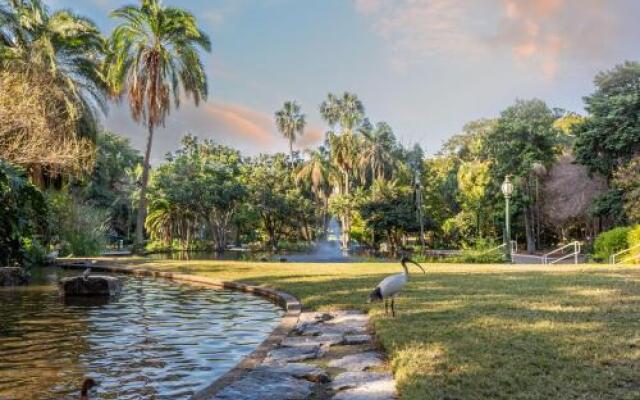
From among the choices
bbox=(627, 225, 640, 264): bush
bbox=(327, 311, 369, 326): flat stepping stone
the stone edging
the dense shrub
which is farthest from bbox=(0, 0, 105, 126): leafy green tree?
bbox=(627, 225, 640, 264): bush

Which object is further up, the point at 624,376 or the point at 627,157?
the point at 627,157

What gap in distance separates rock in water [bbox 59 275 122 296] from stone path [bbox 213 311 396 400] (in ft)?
27.5

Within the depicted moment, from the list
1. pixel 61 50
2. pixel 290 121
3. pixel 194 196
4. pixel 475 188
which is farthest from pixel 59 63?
pixel 290 121

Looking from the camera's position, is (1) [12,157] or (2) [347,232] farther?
(2) [347,232]

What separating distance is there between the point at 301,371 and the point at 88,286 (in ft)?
34.6

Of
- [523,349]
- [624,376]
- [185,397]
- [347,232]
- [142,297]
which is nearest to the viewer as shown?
[624,376]

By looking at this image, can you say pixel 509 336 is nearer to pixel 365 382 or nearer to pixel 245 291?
pixel 365 382

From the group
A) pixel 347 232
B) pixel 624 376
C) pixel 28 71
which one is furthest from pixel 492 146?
pixel 624 376

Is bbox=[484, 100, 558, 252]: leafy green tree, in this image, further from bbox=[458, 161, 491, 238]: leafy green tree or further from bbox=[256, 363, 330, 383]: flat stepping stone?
bbox=[256, 363, 330, 383]: flat stepping stone

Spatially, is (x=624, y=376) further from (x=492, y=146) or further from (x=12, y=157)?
(x=492, y=146)

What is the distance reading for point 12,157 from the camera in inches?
667

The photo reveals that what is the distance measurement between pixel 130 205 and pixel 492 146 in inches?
1467

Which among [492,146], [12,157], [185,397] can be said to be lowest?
[185,397]

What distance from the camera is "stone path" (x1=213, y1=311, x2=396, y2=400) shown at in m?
5.57
